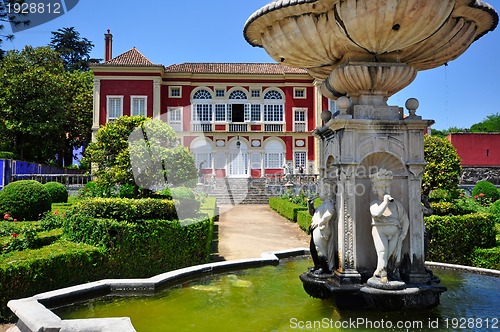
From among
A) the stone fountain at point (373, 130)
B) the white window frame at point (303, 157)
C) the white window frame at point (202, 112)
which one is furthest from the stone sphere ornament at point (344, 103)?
the white window frame at point (202, 112)

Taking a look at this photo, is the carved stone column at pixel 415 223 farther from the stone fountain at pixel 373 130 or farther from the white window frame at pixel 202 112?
the white window frame at pixel 202 112

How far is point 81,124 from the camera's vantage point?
35.5 m

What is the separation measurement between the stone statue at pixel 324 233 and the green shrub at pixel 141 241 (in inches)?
167

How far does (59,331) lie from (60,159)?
37.2 m

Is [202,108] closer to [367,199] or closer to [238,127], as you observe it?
[238,127]

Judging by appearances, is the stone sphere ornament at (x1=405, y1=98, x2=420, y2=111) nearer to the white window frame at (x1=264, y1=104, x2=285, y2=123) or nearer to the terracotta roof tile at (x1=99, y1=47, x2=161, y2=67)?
the terracotta roof tile at (x1=99, y1=47, x2=161, y2=67)

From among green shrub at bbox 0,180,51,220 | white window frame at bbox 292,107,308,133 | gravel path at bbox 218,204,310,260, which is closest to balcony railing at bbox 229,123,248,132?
white window frame at bbox 292,107,308,133

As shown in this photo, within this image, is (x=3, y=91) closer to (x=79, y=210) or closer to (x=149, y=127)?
(x=149, y=127)

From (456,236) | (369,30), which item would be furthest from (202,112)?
(369,30)

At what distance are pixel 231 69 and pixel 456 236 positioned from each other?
96.9ft

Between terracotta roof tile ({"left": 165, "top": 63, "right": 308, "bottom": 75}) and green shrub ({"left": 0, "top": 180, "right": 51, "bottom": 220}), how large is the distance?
22489 mm

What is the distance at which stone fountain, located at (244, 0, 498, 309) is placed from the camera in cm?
409

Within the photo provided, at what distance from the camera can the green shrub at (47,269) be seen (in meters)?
5.50

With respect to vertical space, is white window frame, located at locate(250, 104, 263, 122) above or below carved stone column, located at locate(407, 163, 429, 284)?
above
